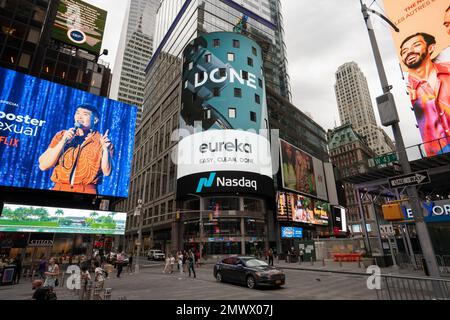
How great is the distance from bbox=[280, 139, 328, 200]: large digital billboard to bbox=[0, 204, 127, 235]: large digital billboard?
117 ft

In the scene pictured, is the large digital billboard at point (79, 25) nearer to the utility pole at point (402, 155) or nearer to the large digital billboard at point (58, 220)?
the large digital billboard at point (58, 220)

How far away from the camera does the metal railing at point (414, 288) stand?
6664 millimetres

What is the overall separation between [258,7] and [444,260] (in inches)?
3791

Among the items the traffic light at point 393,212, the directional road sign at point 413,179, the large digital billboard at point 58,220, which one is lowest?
the traffic light at point 393,212

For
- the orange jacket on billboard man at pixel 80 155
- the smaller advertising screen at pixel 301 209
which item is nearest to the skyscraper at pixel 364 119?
the smaller advertising screen at pixel 301 209

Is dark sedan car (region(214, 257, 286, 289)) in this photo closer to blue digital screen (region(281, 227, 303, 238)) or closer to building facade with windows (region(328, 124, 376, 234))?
blue digital screen (region(281, 227, 303, 238))

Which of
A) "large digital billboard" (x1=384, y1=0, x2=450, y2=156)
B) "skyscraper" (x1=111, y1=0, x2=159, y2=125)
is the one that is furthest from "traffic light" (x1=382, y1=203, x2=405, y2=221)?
"skyscraper" (x1=111, y1=0, x2=159, y2=125)

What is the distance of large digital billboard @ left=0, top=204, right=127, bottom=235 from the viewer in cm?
2775

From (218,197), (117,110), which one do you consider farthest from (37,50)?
(218,197)

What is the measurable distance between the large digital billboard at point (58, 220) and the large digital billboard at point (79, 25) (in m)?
31.9

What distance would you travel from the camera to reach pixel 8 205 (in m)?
28.0

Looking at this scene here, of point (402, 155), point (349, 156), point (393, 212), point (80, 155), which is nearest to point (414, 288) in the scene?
point (393, 212)

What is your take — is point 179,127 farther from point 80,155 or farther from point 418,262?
point 418,262

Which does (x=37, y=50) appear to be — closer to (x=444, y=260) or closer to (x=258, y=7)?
(x=444, y=260)
